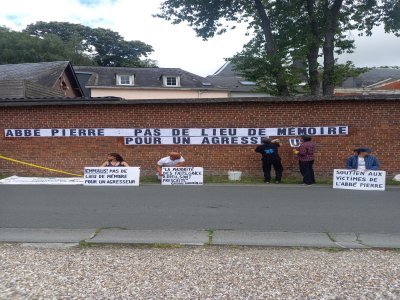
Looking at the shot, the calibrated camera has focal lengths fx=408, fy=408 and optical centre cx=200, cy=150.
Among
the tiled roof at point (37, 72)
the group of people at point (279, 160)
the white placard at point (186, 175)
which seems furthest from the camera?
the tiled roof at point (37, 72)

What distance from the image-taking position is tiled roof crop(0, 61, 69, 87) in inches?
1060

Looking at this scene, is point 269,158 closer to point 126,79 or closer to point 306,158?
point 306,158

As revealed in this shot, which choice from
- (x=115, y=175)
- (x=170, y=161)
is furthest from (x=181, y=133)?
(x=115, y=175)

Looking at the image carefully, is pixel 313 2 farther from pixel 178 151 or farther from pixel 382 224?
pixel 382 224

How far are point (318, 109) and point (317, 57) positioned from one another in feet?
28.2

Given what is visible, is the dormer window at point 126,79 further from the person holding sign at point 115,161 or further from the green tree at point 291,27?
the person holding sign at point 115,161

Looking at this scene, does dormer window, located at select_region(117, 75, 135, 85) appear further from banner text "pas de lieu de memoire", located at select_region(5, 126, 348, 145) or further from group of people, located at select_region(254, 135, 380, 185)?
group of people, located at select_region(254, 135, 380, 185)

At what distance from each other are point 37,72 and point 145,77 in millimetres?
17388

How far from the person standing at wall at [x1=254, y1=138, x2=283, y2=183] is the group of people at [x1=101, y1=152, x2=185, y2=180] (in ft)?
7.86

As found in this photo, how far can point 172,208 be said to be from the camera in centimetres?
861

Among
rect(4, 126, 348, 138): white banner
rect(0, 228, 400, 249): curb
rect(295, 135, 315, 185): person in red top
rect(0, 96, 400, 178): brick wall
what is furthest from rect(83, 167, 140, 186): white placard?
rect(0, 228, 400, 249): curb

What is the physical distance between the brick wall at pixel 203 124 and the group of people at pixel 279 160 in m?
0.60

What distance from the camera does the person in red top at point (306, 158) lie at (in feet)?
38.3

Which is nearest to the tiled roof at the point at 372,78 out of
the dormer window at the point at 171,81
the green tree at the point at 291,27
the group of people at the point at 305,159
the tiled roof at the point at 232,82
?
the tiled roof at the point at 232,82
